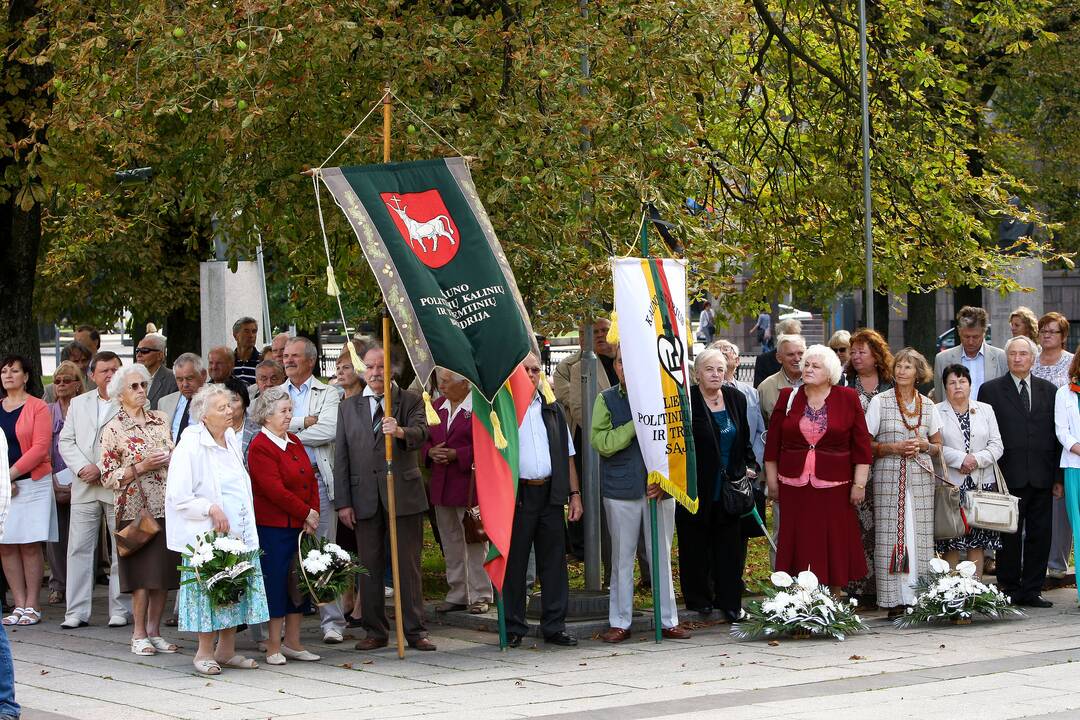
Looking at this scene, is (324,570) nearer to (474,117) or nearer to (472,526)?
(472,526)

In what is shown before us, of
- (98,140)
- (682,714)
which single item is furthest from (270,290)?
(682,714)

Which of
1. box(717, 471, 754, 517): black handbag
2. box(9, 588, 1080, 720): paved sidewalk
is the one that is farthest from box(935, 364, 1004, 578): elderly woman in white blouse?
box(717, 471, 754, 517): black handbag

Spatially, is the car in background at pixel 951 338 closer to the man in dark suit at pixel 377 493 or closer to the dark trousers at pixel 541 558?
the dark trousers at pixel 541 558

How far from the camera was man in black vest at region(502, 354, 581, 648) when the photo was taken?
10.1 m

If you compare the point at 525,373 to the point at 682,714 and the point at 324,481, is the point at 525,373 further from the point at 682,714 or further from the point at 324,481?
the point at 682,714

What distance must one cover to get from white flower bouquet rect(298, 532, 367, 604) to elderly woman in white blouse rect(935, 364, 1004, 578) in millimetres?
4404

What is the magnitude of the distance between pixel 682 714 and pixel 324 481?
12.3 ft

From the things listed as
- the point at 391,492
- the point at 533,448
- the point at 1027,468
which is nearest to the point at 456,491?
the point at 533,448

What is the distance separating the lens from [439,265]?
9734 millimetres

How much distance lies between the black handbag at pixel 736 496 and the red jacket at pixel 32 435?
15.8ft

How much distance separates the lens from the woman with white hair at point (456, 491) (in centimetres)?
1116

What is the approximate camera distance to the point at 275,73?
35.3ft

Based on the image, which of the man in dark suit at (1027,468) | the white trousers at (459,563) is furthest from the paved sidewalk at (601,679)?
the man in dark suit at (1027,468)

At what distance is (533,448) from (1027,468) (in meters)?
3.86
